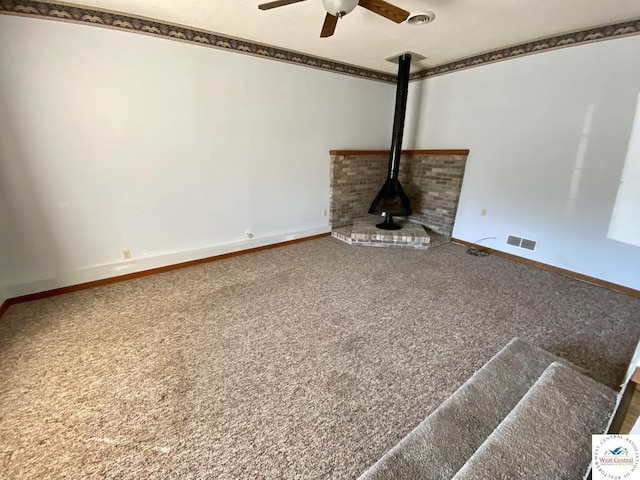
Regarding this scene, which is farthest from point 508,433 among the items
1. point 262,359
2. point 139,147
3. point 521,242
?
point 139,147

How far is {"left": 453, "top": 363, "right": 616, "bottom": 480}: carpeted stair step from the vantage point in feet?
2.97

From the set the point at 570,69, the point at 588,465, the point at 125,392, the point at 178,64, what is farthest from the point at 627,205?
the point at 178,64

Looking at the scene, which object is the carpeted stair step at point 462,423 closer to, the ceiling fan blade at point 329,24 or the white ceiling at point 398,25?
the ceiling fan blade at point 329,24

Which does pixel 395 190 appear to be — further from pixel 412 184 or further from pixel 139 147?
pixel 139 147

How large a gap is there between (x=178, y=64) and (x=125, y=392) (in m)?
2.91

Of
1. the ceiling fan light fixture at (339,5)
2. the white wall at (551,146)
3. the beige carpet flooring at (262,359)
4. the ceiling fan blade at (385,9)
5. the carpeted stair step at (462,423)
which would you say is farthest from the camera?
the white wall at (551,146)

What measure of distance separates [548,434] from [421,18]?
3.05 metres

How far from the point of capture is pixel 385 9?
204 centimetres

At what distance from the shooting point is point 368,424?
1448 millimetres

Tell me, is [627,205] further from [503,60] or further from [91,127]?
[91,127]

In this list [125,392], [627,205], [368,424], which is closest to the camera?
[368,424]

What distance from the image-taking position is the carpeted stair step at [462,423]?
3.31 ft

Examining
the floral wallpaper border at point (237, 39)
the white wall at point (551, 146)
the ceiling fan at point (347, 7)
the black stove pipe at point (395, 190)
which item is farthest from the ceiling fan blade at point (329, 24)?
the white wall at point (551, 146)

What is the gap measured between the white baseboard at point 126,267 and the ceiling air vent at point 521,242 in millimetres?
3023
